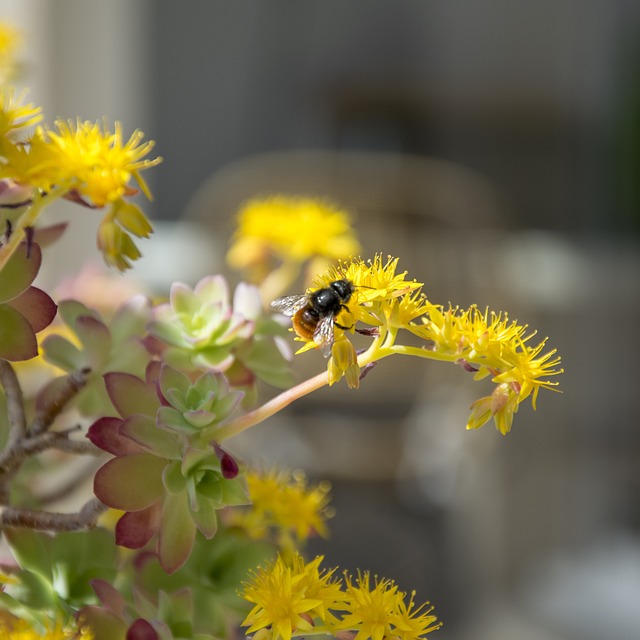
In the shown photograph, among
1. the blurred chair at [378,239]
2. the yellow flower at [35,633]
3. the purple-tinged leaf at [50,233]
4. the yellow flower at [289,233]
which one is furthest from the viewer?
the blurred chair at [378,239]

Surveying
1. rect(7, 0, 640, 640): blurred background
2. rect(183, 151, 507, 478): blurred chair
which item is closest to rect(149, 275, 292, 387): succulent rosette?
rect(7, 0, 640, 640): blurred background

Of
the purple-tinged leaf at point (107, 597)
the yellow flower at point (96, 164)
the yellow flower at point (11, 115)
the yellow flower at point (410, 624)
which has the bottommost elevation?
the purple-tinged leaf at point (107, 597)

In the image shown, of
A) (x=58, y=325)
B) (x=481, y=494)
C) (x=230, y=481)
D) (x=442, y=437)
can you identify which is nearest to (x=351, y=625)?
(x=230, y=481)

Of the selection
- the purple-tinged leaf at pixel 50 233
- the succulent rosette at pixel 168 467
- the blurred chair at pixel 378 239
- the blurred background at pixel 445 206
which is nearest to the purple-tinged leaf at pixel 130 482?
the succulent rosette at pixel 168 467

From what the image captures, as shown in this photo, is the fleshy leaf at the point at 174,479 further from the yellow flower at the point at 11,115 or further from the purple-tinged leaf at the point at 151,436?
the yellow flower at the point at 11,115

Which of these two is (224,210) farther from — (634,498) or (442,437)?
(634,498)

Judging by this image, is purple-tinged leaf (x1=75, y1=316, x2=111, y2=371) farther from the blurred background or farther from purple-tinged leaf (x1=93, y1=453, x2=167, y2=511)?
the blurred background
